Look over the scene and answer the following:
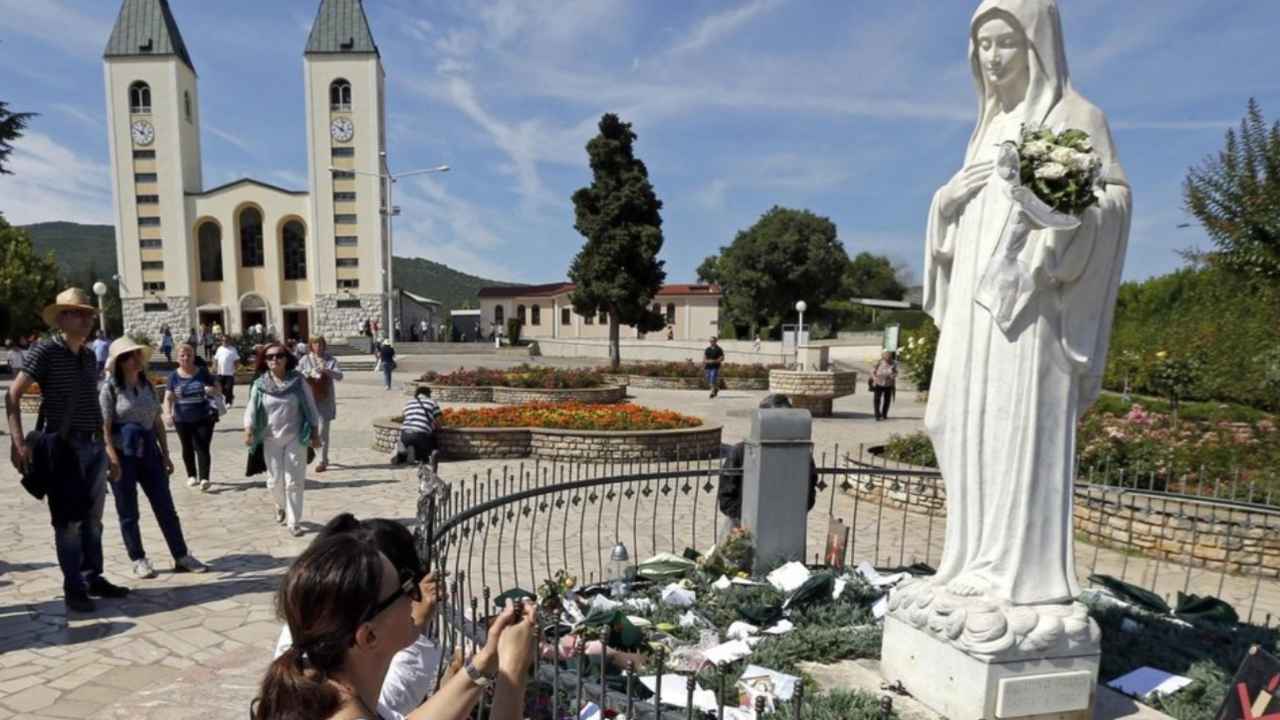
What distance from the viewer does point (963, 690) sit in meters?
3.18

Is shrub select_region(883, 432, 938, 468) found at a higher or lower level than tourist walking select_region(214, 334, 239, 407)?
lower

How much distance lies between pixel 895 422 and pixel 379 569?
1637 cm

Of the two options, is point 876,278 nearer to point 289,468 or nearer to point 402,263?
point 289,468

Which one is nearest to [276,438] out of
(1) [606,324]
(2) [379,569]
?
(2) [379,569]

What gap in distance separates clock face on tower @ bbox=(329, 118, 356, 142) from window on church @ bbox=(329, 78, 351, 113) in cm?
70

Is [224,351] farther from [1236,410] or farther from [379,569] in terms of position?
[1236,410]

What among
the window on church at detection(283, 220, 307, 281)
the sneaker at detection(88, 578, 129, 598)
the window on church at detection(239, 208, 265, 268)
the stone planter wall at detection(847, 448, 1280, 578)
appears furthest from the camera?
the window on church at detection(283, 220, 307, 281)

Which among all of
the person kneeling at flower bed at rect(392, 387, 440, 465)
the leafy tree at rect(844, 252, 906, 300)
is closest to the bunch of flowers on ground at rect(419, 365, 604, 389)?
the person kneeling at flower bed at rect(392, 387, 440, 465)

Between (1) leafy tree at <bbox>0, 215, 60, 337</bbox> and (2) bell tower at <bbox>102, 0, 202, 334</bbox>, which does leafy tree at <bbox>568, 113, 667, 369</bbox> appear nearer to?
(1) leafy tree at <bbox>0, 215, 60, 337</bbox>

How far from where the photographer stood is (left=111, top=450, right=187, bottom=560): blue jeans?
5574 mm

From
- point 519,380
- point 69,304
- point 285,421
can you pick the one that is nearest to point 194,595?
point 285,421

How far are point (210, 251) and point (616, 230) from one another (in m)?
33.0

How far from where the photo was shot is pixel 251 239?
165ft

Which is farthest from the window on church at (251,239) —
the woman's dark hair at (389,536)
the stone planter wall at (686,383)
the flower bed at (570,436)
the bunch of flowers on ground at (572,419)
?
the woman's dark hair at (389,536)
